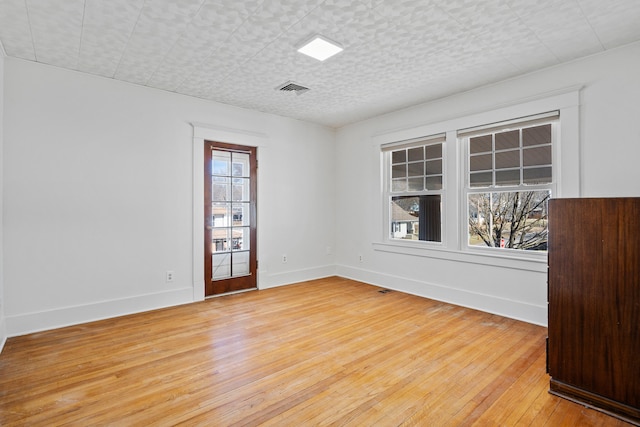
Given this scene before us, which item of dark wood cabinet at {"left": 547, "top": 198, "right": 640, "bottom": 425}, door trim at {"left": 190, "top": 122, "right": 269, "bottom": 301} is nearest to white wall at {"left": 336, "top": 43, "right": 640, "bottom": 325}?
dark wood cabinet at {"left": 547, "top": 198, "right": 640, "bottom": 425}

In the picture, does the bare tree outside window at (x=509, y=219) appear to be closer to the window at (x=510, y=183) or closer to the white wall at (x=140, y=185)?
the window at (x=510, y=183)

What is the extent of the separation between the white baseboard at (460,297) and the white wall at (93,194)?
9.08 ft

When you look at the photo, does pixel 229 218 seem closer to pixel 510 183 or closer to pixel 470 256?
pixel 470 256

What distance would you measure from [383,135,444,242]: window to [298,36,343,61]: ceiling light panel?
2.04m

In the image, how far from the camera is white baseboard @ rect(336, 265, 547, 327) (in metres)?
3.36

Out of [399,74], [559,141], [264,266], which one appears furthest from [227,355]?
[559,141]

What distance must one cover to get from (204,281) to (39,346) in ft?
5.80

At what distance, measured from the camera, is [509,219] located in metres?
3.70

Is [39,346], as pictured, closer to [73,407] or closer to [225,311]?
[73,407]

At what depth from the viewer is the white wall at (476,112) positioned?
9.34ft

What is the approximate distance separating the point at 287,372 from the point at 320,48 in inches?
110

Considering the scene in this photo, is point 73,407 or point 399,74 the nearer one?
point 73,407

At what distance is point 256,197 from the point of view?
15.8 ft

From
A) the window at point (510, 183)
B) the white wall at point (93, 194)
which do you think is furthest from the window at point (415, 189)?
the white wall at point (93, 194)
